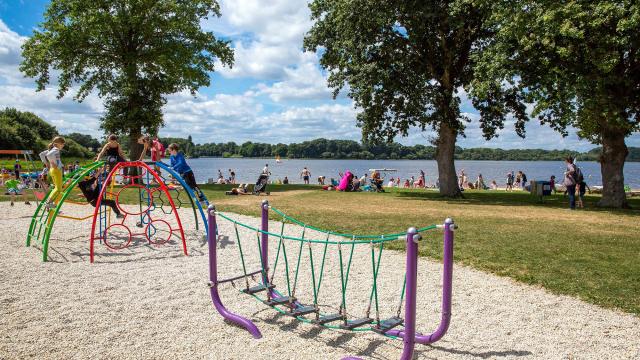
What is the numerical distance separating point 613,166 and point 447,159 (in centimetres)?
707

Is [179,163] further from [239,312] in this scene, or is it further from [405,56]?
[405,56]

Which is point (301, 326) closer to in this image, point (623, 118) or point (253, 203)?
point (253, 203)

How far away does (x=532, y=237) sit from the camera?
10898 mm

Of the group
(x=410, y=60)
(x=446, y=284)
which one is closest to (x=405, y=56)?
(x=410, y=60)

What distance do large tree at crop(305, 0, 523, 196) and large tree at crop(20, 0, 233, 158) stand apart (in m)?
9.51

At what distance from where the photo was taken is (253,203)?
1797 centimetres

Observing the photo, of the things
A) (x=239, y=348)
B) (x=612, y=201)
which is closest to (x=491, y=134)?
(x=612, y=201)

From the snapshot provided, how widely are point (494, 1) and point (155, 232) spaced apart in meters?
15.4

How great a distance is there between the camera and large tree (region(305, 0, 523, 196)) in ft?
66.4

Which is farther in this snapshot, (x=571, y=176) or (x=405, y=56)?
(x=405, y=56)

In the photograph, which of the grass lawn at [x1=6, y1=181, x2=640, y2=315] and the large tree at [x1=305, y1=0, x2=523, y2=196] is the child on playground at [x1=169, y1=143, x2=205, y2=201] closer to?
the grass lawn at [x1=6, y1=181, x2=640, y2=315]

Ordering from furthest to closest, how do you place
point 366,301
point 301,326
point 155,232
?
point 155,232, point 366,301, point 301,326

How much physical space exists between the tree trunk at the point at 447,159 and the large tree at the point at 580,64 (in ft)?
14.1

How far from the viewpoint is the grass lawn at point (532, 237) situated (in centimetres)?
726
